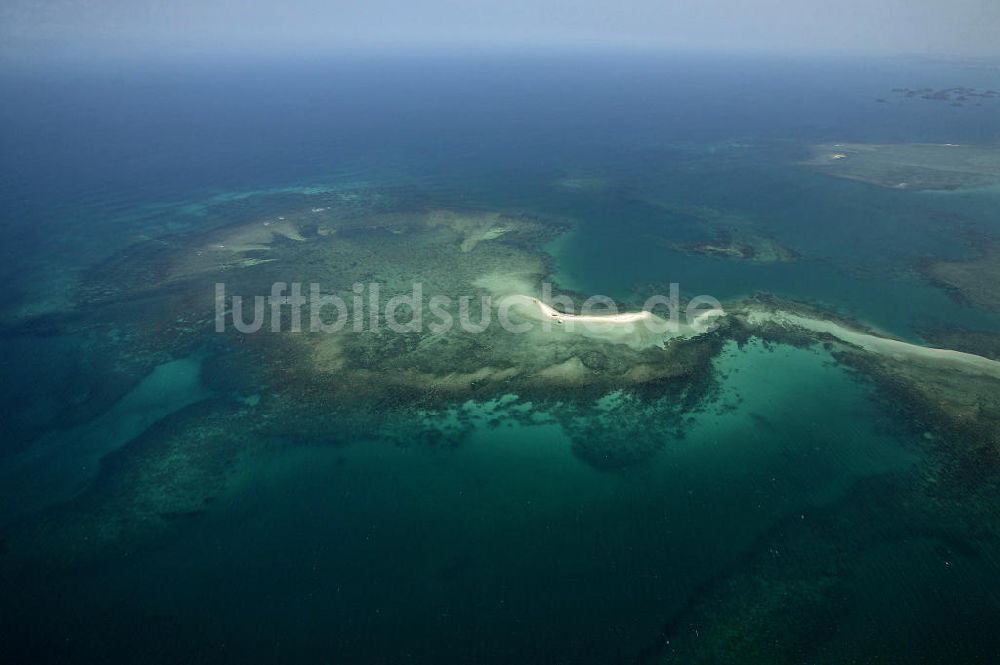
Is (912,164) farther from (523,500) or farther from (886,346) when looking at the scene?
(523,500)

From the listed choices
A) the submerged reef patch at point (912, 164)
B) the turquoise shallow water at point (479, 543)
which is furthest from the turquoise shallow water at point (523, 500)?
the submerged reef patch at point (912, 164)

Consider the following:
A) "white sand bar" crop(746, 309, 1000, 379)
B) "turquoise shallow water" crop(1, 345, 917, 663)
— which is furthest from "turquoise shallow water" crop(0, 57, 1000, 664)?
"white sand bar" crop(746, 309, 1000, 379)

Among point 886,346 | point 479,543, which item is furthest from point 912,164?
point 479,543

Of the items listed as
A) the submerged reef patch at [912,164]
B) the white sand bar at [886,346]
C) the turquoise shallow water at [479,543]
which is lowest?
the turquoise shallow water at [479,543]

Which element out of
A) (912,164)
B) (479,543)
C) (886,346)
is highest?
(912,164)

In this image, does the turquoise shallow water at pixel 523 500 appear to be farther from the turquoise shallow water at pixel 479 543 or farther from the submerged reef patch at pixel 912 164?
the submerged reef patch at pixel 912 164

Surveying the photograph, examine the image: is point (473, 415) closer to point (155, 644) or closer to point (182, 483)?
point (182, 483)

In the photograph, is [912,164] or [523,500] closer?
[523,500]

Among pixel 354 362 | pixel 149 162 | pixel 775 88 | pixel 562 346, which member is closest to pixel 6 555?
pixel 354 362

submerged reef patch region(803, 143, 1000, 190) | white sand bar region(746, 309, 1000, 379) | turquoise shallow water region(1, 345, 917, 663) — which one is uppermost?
submerged reef patch region(803, 143, 1000, 190)

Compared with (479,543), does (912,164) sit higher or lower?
higher

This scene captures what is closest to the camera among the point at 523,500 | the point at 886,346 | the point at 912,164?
the point at 523,500

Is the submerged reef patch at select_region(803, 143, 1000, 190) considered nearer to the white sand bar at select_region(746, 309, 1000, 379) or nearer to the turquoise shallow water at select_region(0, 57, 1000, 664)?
the turquoise shallow water at select_region(0, 57, 1000, 664)
